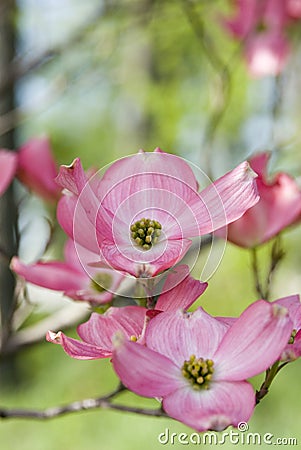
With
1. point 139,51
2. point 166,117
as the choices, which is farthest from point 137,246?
point 139,51

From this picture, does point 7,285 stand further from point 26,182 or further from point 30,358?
point 26,182

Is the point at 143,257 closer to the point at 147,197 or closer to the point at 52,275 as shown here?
the point at 147,197

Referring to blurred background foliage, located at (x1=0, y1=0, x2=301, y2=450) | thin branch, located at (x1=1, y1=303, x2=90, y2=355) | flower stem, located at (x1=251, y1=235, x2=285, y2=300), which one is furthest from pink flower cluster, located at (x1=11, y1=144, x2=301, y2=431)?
blurred background foliage, located at (x1=0, y1=0, x2=301, y2=450)

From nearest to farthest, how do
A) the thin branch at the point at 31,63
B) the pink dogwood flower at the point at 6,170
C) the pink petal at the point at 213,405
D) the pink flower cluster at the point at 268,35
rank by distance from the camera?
the pink petal at the point at 213,405 < the pink dogwood flower at the point at 6,170 < the thin branch at the point at 31,63 < the pink flower cluster at the point at 268,35

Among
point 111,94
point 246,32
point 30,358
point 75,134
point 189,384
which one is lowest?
point 30,358

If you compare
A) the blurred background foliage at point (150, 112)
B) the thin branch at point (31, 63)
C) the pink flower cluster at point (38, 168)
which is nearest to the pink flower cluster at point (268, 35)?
the blurred background foliage at point (150, 112)

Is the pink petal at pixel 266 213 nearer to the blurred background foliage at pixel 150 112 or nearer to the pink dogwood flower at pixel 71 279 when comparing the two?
the pink dogwood flower at pixel 71 279

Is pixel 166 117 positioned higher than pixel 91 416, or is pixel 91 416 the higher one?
pixel 166 117
